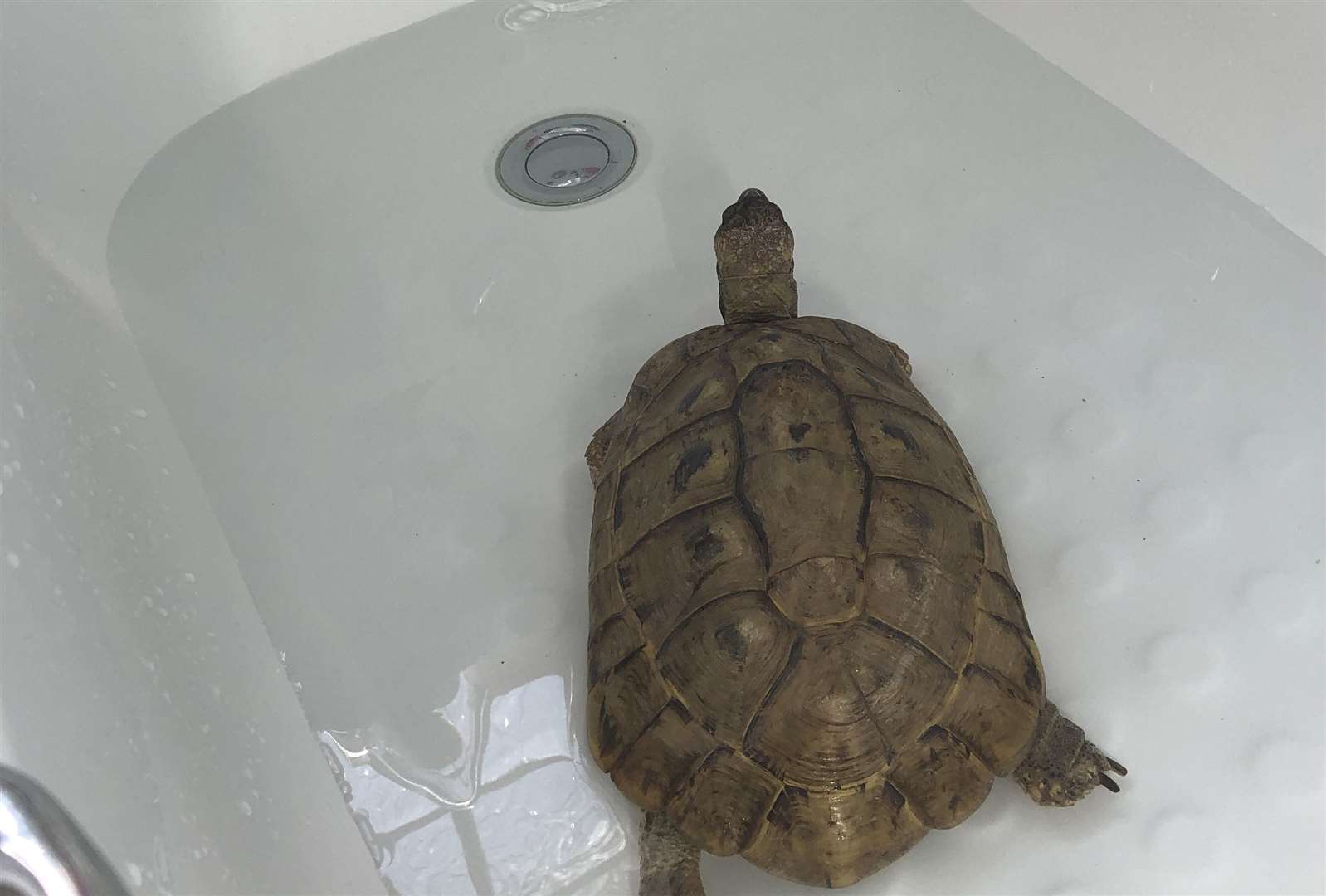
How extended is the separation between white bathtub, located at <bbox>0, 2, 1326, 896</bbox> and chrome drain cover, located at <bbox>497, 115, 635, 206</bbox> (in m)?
0.04

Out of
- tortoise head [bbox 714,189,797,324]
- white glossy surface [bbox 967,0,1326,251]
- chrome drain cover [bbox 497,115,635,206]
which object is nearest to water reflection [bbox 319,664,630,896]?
tortoise head [bbox 714,189,797,324]

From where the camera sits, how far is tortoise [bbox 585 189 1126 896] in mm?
1083

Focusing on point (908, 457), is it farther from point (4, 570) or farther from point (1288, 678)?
point (4, 570)

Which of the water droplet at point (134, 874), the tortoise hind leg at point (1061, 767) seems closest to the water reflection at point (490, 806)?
the water droplet at point (134, 874)

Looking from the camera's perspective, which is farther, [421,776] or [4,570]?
[421,776]

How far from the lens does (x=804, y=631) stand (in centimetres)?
109

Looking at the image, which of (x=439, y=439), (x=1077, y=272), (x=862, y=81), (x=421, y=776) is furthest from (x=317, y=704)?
(x=862, y=81)

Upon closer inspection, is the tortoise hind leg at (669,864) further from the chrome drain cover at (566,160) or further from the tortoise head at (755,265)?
the chrome drain cover at (566,160)

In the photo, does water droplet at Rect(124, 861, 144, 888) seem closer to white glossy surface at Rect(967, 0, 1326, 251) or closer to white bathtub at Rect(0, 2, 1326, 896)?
white bathtub at Rect(0, 2, 1326, 896)

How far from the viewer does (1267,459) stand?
154 centimetres

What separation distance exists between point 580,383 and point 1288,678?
1154 millimetres

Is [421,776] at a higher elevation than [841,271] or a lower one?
lower

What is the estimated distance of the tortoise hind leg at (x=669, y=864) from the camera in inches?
47.4

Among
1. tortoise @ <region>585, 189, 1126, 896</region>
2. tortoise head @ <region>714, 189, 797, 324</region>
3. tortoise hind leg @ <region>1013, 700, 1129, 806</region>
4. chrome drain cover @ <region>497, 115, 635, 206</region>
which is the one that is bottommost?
tortoise hind leg @ <region>1013, 700, 1129, 806</region>
